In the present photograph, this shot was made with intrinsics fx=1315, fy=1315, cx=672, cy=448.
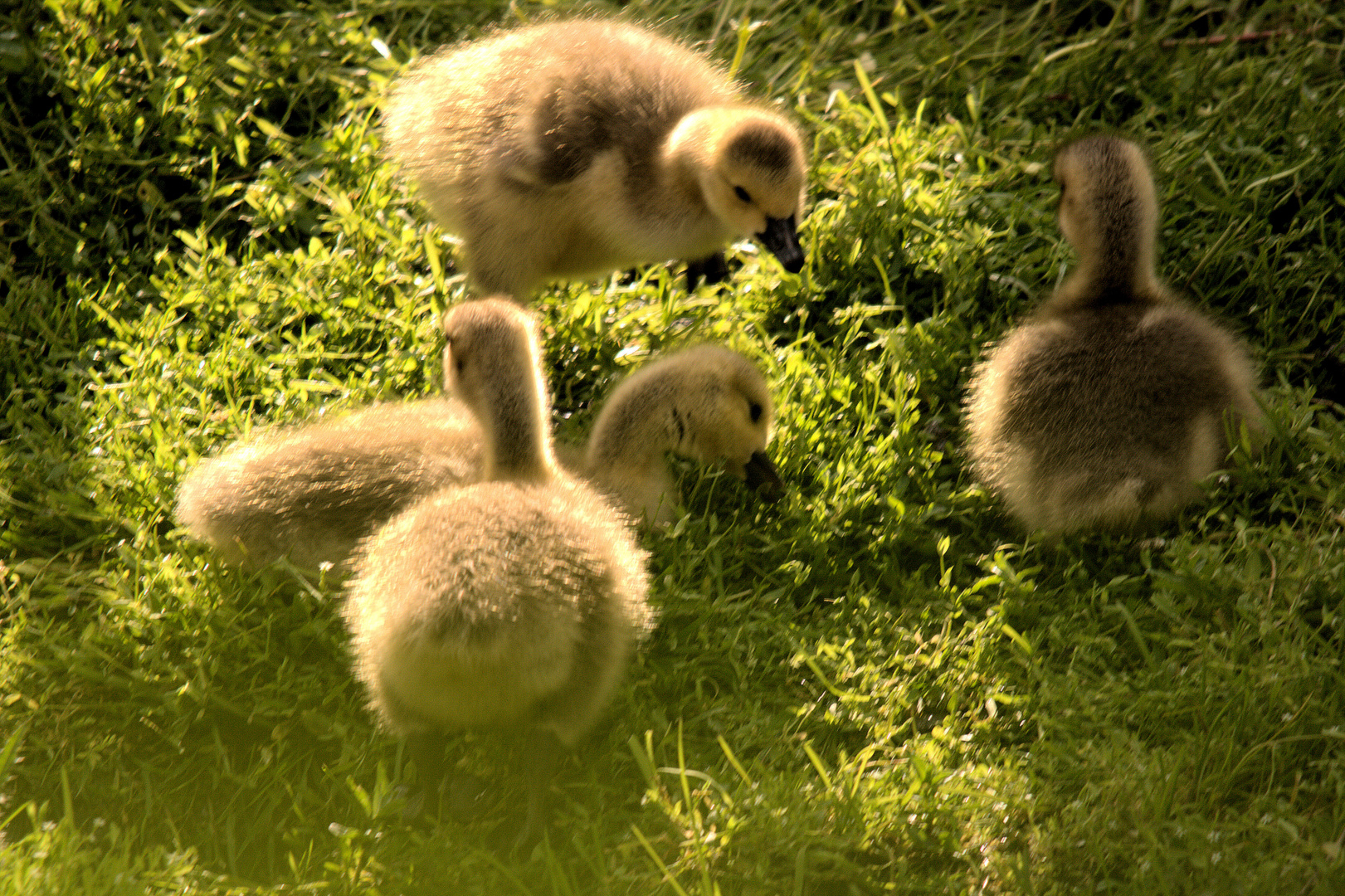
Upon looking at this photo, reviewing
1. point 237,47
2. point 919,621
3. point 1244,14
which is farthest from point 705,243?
point 1244,14

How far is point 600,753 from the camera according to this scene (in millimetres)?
3141

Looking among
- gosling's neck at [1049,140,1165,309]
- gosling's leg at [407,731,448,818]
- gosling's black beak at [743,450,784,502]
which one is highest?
gosling's neck at [1049,140,1165,309]

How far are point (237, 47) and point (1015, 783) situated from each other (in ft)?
13.5

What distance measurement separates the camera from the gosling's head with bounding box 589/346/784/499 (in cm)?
365

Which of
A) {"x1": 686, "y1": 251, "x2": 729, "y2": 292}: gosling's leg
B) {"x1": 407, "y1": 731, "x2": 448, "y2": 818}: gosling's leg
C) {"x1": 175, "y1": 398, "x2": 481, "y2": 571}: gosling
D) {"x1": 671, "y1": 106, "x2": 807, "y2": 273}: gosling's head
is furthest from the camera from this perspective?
{"x1": 686, "y1": 251, "x2": 729, "y2": 292}: gosling's leg

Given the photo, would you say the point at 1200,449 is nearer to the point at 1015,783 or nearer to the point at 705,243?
the point at 1015,783

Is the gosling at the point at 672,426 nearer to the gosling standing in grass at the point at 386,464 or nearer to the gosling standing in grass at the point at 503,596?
the gosling standing in grass at the point at 386,464

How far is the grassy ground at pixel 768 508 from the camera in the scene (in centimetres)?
285

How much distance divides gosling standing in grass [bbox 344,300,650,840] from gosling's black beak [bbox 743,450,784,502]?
619mm

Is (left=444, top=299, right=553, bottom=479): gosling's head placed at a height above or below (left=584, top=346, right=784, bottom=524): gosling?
above

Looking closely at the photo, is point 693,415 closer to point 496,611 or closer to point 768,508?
point 768,508

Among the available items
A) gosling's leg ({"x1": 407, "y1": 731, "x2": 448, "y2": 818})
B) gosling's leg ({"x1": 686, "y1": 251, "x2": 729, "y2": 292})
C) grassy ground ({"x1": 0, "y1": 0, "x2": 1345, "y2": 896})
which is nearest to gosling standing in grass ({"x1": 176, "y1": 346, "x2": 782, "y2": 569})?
grassy ground ({"x1": 0, "y1": 0, "x2": 1345, "y2": 896})

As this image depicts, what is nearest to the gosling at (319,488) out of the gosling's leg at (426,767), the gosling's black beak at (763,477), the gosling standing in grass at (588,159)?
the gosling's leg at (426,767)

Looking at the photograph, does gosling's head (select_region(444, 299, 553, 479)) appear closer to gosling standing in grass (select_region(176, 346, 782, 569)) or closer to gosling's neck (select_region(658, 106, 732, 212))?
gosling standing in grass (select_region(176, 346, 782, 569))
